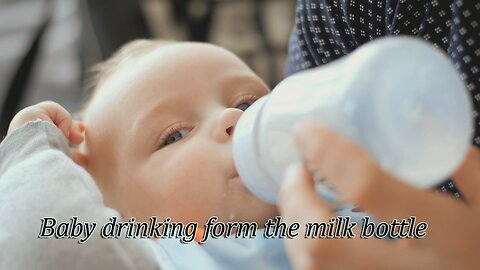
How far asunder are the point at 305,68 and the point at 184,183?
0.28m

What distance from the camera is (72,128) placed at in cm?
102

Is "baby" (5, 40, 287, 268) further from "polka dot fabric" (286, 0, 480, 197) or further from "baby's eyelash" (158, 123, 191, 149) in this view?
"polka dot fabric" (286, 0, 480, 197)

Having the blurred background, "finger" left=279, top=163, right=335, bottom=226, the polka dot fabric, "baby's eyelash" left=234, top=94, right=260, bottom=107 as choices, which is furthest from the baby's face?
the blurred background

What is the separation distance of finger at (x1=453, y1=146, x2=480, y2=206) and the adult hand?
0.16ft

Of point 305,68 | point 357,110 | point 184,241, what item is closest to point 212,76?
point 305,68

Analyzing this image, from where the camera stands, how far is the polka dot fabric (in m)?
0.74

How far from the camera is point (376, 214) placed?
20.9 inches

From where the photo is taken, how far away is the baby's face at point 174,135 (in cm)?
89

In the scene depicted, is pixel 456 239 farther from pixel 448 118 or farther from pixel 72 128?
pixel 72 128

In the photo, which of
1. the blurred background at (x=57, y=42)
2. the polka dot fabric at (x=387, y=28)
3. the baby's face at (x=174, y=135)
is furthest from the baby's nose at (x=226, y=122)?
the blurred background at (x=57, y=42)

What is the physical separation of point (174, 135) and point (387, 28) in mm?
319

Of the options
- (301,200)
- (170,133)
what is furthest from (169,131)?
(301,200)

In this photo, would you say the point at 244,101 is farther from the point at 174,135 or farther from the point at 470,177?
the point at 470,177

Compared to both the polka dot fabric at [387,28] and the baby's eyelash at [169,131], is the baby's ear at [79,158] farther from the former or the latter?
the polka dot fabric at [387,28]
